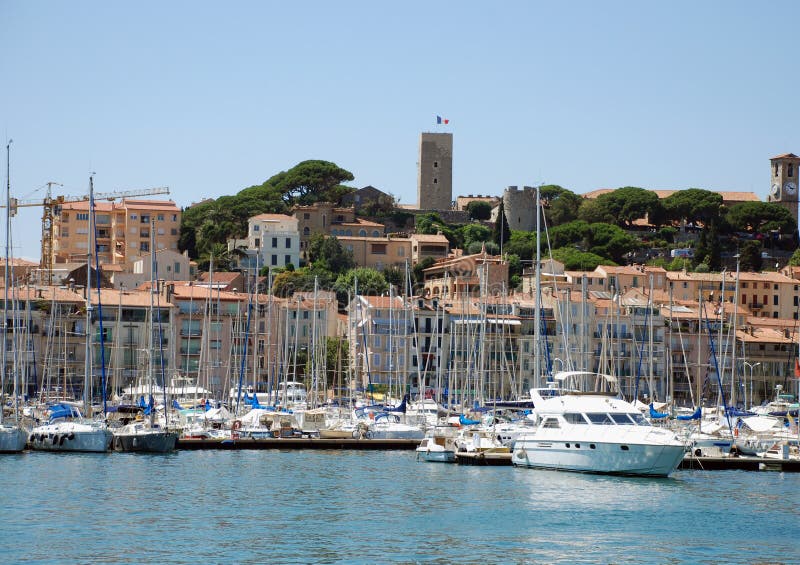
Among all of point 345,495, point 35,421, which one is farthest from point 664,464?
point 35,421

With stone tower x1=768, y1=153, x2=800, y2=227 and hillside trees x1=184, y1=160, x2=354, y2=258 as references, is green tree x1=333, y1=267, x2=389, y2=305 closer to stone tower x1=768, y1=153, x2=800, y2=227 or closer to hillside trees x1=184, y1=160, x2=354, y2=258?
hillside trees x1=184, y1=160, x2=354, y2=258

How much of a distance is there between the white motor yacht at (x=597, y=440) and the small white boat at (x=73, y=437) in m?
14.8

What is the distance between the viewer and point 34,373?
74375mm

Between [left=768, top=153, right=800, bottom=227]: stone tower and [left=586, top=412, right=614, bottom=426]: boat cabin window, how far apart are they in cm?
11215

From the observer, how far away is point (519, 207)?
470 ft

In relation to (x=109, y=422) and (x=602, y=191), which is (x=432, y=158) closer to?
(x=602, y=191)

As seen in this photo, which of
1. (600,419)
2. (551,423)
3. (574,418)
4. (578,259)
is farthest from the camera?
(578,259)

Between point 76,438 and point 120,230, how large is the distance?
67.3 meters

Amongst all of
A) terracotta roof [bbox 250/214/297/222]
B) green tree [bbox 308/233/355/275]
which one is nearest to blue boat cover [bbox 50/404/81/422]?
green tree [bbox 308/233/355/275]

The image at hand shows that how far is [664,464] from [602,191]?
11509 centimetres

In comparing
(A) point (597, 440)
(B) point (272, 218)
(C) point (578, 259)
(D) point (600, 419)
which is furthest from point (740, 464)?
(B) point (272, 218)

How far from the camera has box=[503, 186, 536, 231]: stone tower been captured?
468 ft

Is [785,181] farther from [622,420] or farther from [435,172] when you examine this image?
[622,420]

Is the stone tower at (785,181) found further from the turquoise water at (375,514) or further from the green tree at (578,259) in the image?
the turquoise water at (375,514)
